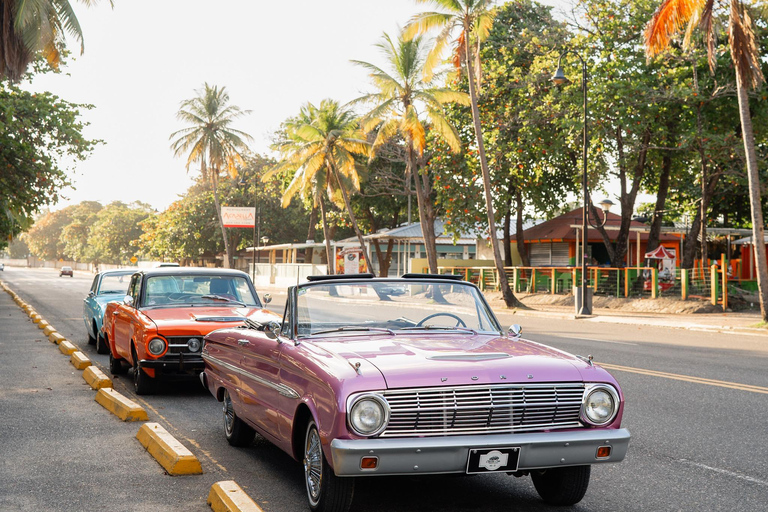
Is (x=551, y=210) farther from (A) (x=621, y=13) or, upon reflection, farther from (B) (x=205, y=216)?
(B) (x=205, y=216)

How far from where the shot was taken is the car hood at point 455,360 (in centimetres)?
461

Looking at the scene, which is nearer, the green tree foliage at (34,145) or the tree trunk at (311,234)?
the green tree foliage at (34,145)

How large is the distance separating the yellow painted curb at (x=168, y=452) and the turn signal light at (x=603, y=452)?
291cm

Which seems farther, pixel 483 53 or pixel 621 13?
pixel 483 53

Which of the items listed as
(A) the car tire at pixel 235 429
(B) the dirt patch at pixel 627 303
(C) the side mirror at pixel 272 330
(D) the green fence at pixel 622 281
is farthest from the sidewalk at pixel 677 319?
(C) the side mirror at pixel 272 330

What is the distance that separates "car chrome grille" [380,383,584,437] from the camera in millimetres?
4551

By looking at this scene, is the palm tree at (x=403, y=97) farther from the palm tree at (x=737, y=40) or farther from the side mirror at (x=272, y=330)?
the side mirror at (x=272, y=330)

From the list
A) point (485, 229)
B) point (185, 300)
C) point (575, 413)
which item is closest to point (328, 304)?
point (575, 413)

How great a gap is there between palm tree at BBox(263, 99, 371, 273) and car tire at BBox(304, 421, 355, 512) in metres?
38.6

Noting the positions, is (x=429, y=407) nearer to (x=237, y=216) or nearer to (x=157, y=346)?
(x=157, y=346)

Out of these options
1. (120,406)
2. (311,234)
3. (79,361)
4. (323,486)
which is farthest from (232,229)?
(323,486)

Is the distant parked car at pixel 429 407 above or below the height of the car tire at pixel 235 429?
above

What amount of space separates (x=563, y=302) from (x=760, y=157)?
973 centimetres

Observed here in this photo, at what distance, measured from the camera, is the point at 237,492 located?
507 cm
